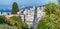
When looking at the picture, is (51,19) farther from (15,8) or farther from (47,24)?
(15,8)

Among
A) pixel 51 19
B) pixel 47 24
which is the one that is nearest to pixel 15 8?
pixel 51 19

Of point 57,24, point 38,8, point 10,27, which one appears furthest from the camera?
point 38,8

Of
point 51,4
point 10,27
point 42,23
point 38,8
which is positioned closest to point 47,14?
point 51,4

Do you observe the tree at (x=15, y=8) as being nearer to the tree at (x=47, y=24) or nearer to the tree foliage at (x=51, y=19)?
the tree foliage at (x=51, y=19)

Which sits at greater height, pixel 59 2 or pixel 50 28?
pixel 59 2

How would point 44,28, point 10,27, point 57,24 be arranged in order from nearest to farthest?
point 44,28, point 57,24, point 10,27

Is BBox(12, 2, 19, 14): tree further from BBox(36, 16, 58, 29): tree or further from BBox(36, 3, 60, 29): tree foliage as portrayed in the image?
BBox(36, 16, 58, 29): tree

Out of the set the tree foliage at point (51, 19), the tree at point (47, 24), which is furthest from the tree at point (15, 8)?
the tree at point (47, 24)

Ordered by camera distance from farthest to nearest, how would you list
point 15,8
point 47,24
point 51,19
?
point 15,8 < point 51,19 < point 47,24

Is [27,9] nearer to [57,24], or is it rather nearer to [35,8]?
[35,8]

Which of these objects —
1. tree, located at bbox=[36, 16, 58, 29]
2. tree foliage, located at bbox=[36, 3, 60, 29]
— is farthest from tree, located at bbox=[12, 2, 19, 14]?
tree, located at bbox=[36, 16, 58, 29]

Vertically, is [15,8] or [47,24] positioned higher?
[15,8]
